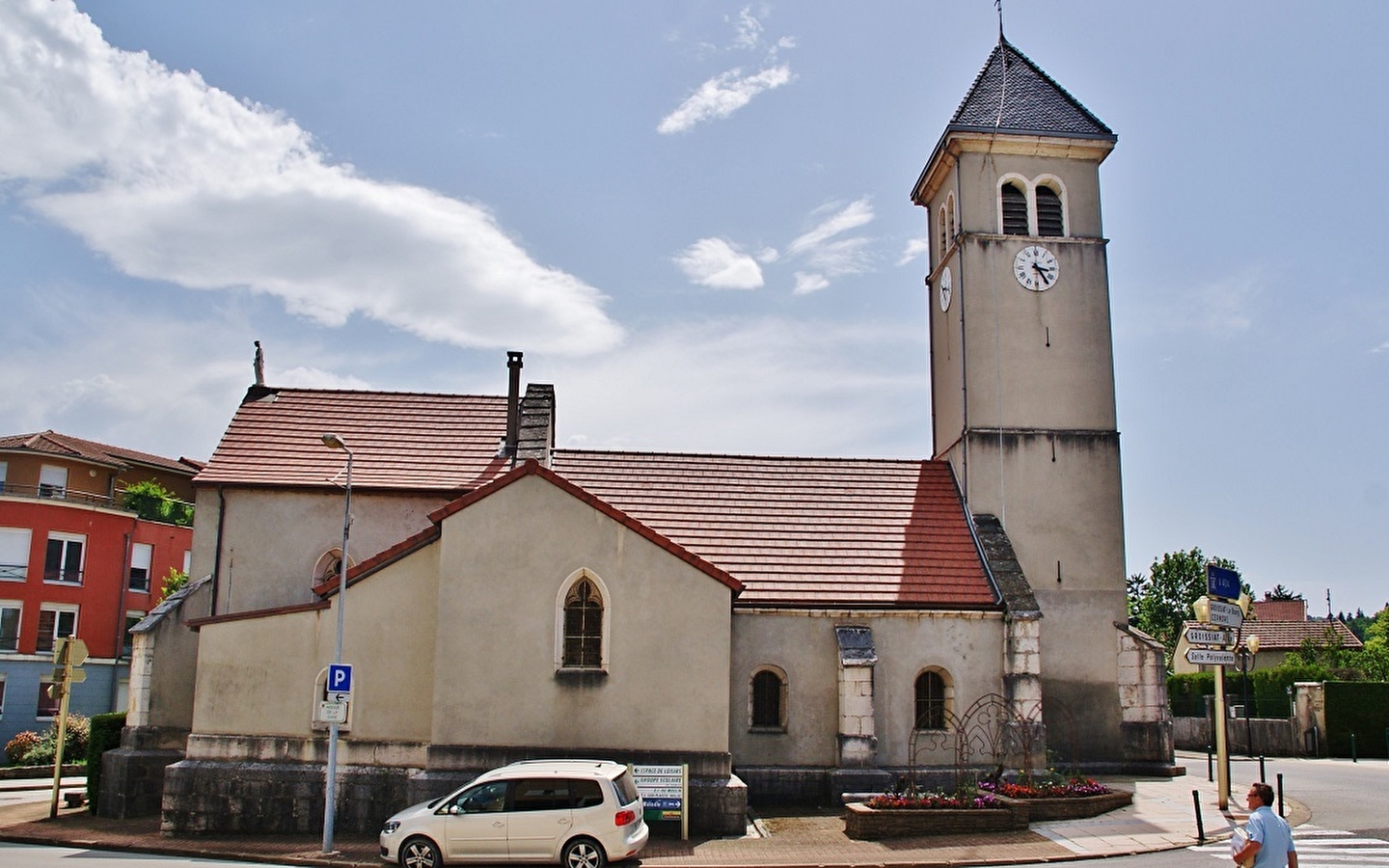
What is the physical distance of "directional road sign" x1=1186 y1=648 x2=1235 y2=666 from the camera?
1992cm

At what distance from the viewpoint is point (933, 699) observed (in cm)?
2291

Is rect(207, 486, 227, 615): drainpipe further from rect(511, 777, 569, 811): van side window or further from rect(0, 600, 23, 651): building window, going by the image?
rect(0, 600, 23, 651): building window

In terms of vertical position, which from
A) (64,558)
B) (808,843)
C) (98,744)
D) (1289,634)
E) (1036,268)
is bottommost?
(808,843)

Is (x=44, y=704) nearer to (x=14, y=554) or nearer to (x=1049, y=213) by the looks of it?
(x=14, y=554)

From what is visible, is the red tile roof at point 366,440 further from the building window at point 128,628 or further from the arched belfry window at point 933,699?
the building window at point 128,628

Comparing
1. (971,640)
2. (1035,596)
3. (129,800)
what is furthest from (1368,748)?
(129,800)

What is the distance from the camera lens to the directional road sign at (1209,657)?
19922mm

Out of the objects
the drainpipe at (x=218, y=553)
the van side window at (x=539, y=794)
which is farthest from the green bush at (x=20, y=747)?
the van side window at (x=539, y=794)

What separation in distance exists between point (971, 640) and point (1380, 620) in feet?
136

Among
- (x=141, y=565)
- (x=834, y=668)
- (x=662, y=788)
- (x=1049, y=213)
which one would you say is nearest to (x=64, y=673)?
(x=662, y=788)

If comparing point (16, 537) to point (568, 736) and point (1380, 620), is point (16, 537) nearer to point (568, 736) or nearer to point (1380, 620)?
point (568, 736)

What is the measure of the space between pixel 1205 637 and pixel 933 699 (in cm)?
564

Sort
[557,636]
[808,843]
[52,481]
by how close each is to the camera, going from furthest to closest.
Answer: [52,481] → [557,636] → [808,843]

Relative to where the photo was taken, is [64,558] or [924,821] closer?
[924,821]
